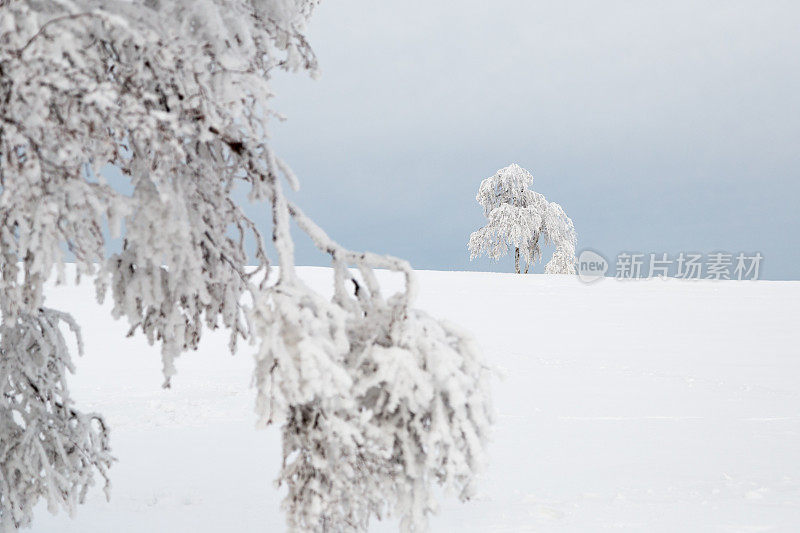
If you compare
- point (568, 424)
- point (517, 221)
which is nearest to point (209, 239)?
point (568, 424)

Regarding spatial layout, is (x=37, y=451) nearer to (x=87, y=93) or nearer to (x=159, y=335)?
(x=159, y=335)

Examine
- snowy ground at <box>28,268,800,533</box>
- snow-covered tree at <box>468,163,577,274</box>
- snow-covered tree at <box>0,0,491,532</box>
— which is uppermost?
snow-covered tree at <box>468,163,577,274</box>

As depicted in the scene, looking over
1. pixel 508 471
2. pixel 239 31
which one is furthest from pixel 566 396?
pixel 239 31

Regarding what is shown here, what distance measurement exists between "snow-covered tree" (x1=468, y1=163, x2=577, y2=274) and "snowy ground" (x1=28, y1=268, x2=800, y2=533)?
8.88m

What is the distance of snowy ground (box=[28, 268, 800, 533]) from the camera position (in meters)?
6.55

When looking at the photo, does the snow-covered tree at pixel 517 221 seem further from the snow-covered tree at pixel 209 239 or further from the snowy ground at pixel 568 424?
the snow-covered tree at pixel 209 239

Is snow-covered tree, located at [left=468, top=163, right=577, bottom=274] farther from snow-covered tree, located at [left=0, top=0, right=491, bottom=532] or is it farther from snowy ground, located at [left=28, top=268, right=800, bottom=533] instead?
snow-covered tree, located at [left=0, top=0, right=491, bottom=532]

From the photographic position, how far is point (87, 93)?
238 cm

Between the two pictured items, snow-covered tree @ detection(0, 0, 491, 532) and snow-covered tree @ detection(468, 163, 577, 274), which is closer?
snow-covered tree @ detection(0, 0, 491, 532)

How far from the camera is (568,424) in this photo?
10.2 meters

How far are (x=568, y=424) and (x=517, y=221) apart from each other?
20736 mm

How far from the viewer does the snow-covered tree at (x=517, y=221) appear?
3025 cm

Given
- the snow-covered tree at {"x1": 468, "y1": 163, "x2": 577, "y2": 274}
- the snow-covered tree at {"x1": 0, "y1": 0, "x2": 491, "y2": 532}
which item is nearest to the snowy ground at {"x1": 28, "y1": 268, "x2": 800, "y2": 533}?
the snow-covered tree at {"x1": 0, "y1": 0, "x2": 491, "y2": 532}

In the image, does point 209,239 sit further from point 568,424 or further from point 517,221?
point 517,221
